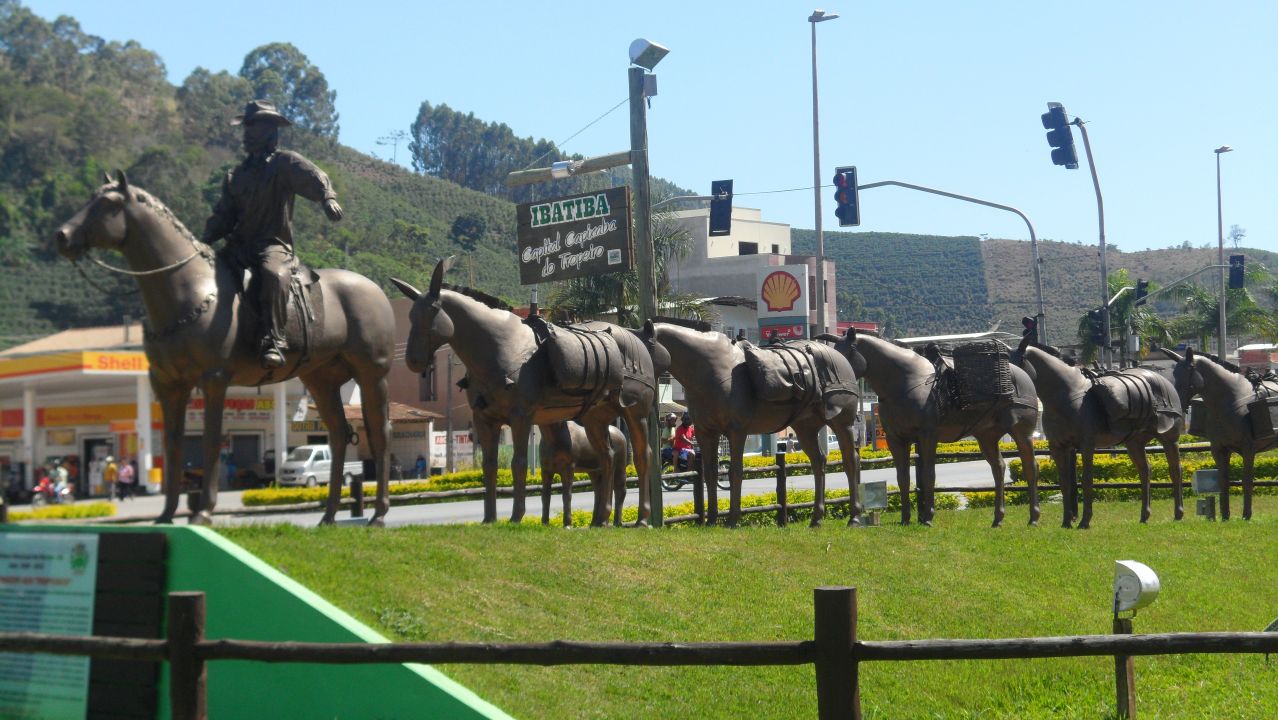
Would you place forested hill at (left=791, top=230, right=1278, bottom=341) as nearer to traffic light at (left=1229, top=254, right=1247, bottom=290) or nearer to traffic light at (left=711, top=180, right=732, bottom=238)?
traffic light at (left=1229, top=254, right=1247, bottom=290)

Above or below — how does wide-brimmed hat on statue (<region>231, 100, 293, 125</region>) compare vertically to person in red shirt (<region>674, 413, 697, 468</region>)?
above

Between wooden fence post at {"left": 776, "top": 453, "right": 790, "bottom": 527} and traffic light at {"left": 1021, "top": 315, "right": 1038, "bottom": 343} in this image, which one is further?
traffic light at {"left": 1021, "top": 315, "right": 1038, "bottom": 343}

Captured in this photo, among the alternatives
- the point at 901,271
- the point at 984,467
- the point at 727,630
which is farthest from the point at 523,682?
the point at 901,271

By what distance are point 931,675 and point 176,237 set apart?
21.4ft

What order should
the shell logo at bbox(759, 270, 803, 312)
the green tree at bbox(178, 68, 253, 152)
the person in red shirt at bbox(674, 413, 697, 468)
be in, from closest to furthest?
the shell logo at bbox(759, 270, 803, 312), the person in red shirt at bbox(674, 413, 697, 468), the green tree at bbox(178, 68, 253, 152)

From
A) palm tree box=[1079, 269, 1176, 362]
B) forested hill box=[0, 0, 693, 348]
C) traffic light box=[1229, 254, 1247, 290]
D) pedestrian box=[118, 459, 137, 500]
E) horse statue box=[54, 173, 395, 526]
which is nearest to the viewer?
horse statue box=[54, 173, 395, 526]

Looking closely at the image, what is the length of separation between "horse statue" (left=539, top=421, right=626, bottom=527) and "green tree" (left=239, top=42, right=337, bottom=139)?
428 ft

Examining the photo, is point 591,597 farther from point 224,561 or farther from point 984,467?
point 984,467

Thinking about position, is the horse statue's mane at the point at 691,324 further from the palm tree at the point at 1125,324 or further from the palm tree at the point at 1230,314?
the palm tree at the point at 1230,314

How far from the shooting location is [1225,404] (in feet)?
59.2

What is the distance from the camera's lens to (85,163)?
105 m

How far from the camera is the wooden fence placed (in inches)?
209

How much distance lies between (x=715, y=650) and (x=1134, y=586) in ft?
13.5

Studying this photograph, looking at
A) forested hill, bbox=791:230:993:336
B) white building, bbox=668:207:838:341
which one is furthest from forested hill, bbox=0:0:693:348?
forested hill, bbox=791:230:993:336
